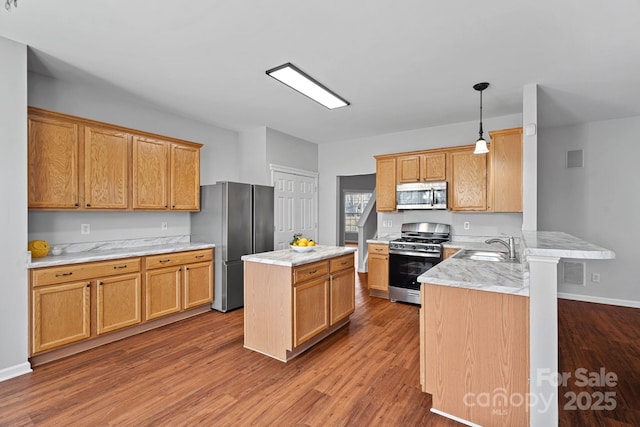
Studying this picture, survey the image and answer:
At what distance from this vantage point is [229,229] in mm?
4020

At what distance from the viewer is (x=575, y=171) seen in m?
4.65

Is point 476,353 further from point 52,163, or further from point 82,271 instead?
point 52,163

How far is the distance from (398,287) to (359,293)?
780 millimetres

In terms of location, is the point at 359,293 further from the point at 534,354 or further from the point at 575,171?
the point at 575,171

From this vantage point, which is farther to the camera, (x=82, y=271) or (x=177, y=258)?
(x=177, y=258)

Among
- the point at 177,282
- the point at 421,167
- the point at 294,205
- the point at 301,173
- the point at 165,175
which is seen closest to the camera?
the point at 177,282

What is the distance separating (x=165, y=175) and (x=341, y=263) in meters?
2.47

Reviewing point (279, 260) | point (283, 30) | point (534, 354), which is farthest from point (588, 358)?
point (283, 30)

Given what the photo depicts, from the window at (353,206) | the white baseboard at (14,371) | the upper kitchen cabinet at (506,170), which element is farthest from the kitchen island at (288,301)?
the window at (353,206)

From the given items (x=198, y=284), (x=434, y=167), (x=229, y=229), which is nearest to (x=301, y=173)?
(x=229, y=229)

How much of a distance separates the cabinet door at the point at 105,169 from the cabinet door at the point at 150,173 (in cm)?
11

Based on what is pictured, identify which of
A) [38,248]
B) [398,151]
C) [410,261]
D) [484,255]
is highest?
[398,151]

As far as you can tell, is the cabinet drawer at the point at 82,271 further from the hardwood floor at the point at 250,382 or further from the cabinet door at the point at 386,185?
the cabinet door at the point at 386,185

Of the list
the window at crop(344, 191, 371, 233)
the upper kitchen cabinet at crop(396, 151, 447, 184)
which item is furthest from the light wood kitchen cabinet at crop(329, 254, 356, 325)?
the window at crop(344, 191, 371, 233)
